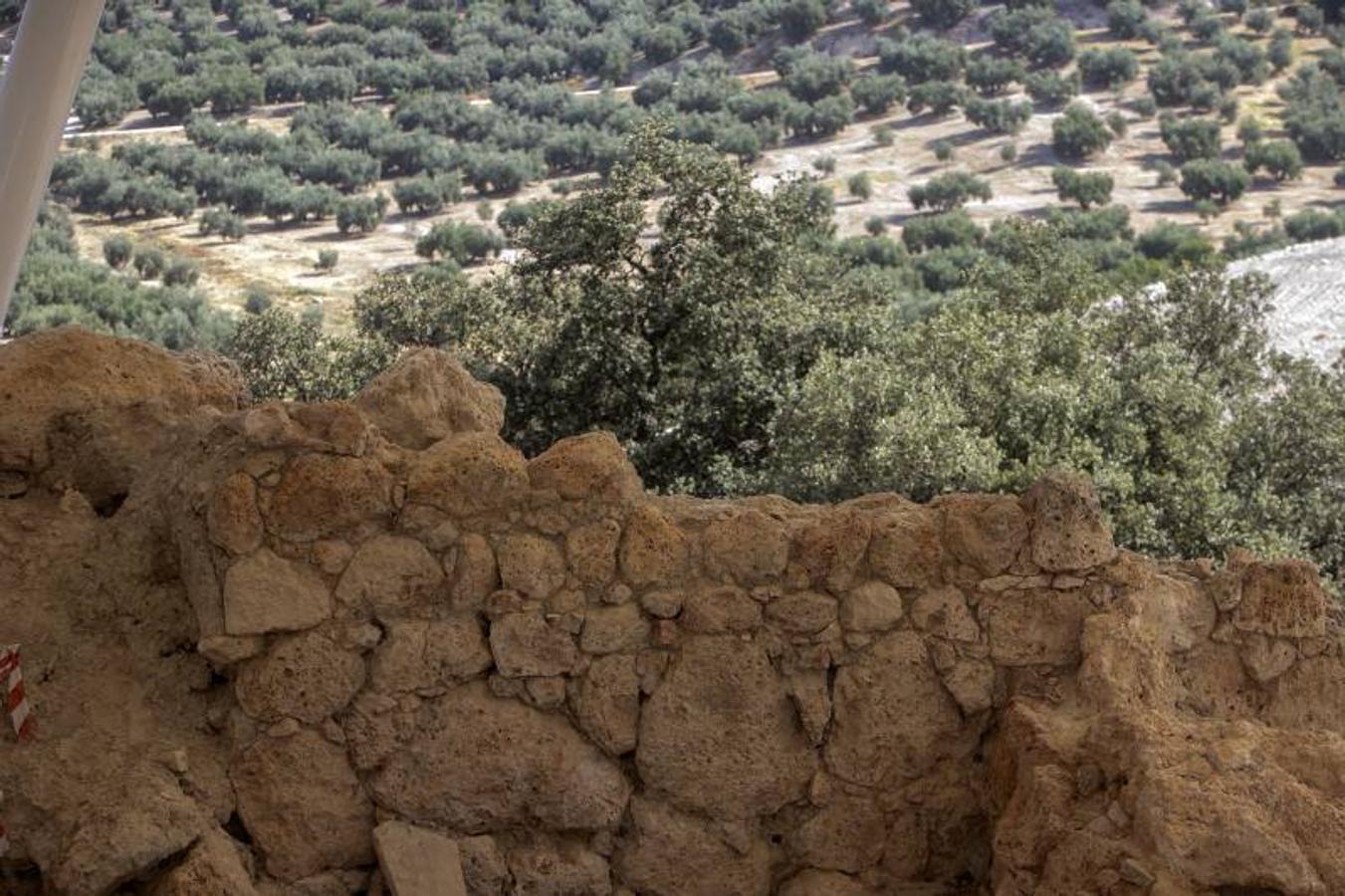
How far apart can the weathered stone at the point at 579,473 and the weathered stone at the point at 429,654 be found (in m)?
0.55

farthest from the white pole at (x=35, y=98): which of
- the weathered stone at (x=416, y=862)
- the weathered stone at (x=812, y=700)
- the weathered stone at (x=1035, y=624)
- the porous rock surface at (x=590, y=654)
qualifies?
the weathered stone at (x=1035, y=624)

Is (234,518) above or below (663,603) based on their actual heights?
above

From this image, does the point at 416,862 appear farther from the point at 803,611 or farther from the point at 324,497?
the point at 803,611

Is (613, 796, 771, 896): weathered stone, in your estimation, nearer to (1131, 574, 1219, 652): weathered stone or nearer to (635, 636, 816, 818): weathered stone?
(635, 636, 816, 818): weathered stone

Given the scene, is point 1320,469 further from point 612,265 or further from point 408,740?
point 408,740

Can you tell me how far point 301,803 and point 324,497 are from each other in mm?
1039

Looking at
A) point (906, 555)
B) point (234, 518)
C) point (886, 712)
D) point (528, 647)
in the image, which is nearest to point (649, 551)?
point (528, 647)

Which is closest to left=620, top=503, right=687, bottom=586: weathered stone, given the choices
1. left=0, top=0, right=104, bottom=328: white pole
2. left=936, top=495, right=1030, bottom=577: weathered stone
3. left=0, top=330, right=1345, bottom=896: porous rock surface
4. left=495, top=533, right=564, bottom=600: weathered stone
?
left=0, top=330, right=1345, bottom=896: porous rock surface

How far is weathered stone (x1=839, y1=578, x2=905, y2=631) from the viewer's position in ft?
21.0

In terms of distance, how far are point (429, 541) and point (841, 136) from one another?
Answer: 65.7 meters

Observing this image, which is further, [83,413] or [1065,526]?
[83,413]

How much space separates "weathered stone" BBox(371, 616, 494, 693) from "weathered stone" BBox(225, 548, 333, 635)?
271mm

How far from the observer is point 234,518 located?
6.18 m

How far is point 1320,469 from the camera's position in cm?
2005
